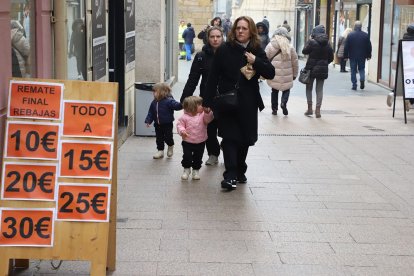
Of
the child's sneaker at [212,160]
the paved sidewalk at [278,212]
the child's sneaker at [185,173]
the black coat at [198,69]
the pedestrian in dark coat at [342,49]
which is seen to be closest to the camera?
the paved sidewalk at [278,212]

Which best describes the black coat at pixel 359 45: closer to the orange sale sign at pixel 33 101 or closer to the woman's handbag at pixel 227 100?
the woman's handbag at pixel 227 100

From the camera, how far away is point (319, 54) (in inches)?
595

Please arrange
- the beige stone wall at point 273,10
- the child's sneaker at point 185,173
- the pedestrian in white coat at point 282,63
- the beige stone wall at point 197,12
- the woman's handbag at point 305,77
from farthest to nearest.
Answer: the beige stone wall at point 273,10
the beige stone wall at point 197,12
the woman's handbag at point 305,77
the pedestrian in white coat at point 282,63
the child's sneaker at point 185,173

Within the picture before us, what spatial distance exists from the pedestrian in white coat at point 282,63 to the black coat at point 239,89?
679 centimetres

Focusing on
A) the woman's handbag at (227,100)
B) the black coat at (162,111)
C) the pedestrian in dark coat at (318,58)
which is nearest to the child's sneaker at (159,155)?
Result: the black coat at (162,111)

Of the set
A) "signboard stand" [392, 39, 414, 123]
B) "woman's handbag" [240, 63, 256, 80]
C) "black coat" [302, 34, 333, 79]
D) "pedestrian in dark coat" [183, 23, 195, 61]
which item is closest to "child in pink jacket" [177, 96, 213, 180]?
"woman's handbag" [240, 63, 256, 80]

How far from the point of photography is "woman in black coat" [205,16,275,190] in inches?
318

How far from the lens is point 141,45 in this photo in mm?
13984

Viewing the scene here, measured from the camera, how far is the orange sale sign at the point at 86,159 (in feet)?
16.5

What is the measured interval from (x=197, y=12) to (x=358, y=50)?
1735 cm

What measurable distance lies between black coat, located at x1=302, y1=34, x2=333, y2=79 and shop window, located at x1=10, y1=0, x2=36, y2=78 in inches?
362

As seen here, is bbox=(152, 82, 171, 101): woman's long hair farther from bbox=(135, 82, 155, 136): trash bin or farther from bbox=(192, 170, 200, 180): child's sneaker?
bbox=(135, 82, 155, 136): trash bin

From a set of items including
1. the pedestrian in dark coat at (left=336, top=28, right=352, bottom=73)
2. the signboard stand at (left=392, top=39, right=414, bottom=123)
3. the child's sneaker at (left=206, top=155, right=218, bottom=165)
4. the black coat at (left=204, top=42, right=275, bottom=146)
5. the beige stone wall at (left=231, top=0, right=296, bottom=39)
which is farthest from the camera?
the beige stone wall at (left=231, top=0, right=296, bottom=39)

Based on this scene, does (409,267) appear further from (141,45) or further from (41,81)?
(141,45)
